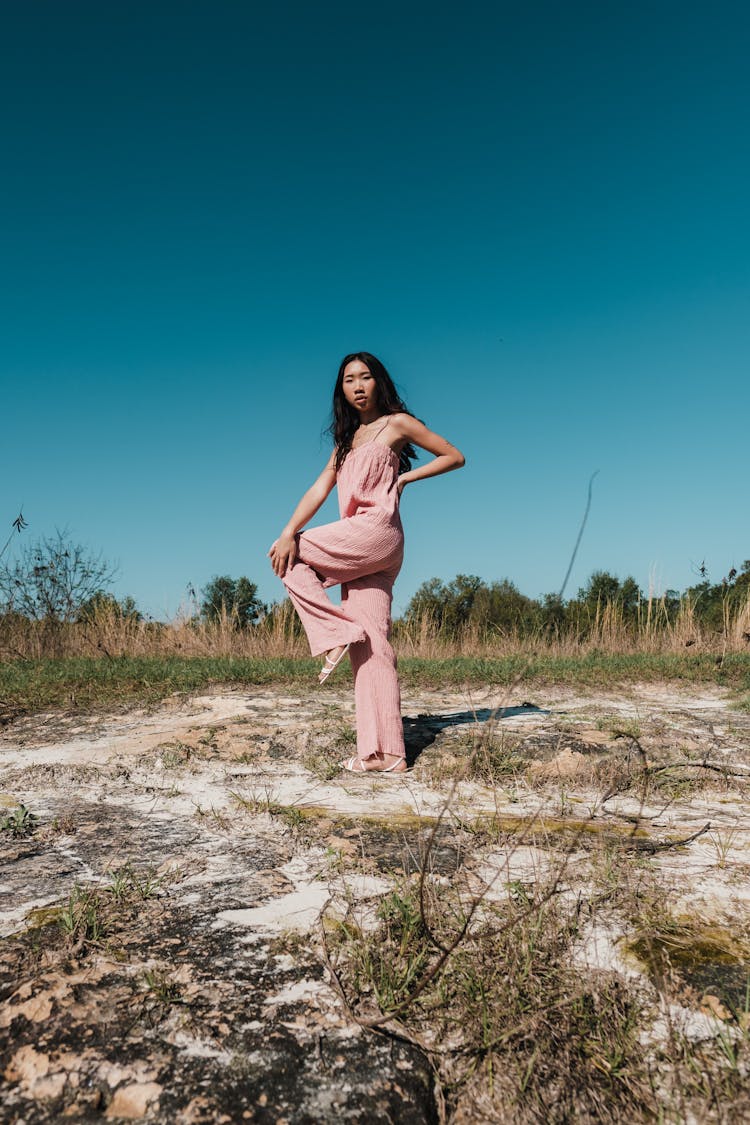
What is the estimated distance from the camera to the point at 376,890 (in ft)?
6.40

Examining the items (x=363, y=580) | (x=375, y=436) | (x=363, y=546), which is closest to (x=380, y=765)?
(x=363, y=580)

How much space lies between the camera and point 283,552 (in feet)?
11.7

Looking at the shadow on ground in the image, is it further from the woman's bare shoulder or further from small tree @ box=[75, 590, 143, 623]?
small tree @ box=[75, 590, 143, 623]

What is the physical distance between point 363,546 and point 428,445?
0.65 meters

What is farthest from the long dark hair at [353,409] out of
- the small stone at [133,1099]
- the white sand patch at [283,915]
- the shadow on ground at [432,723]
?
the small stone at [133,1099]

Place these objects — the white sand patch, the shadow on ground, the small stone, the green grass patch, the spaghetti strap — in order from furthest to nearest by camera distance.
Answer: the green grass patch < the shadow on ground < the spaghetti strap < the white sand patch < the small stone

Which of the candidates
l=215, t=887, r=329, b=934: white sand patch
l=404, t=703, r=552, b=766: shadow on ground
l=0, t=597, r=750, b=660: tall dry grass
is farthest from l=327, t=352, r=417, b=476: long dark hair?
l=0, t=597, r=750, b=660: tall dry grass

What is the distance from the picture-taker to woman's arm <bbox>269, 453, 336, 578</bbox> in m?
3.58

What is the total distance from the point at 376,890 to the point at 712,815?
155 centimetres

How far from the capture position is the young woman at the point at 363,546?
3.51 meters

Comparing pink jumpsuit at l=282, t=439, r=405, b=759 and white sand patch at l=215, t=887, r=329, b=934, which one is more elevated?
pink jumpsuit at l=282, t=439, r=405, b=759

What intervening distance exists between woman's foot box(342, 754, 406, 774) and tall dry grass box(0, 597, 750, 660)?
235 inches

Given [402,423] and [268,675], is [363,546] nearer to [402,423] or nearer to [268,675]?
[402,423]

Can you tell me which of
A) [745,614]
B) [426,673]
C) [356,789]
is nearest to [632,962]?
[356,789]
